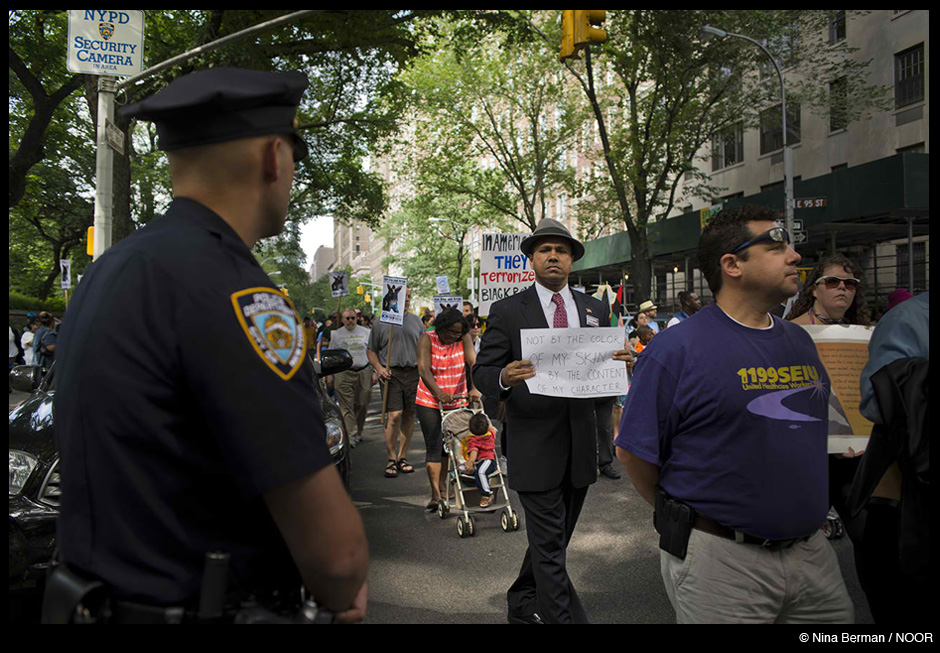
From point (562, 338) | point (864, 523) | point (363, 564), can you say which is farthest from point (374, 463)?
point (363, 564)

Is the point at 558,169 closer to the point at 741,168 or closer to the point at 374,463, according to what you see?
the point at 741,168

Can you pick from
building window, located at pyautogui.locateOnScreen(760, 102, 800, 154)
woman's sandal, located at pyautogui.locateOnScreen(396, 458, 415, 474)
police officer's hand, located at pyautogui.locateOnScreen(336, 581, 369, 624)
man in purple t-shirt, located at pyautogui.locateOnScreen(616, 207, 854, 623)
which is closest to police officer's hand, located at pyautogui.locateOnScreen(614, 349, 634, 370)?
man in purple t-shirt, located at pyautogui.locateOnScreen(616, 207, 854, 623)

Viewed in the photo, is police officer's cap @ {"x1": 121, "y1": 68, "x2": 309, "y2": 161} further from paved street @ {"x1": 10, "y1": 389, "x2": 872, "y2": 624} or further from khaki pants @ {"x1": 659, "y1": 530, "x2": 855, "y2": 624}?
paved street @ {"x1": 10, "y1": 389, "x2": 872, "y2": 624}

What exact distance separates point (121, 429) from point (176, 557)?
0.88 feet

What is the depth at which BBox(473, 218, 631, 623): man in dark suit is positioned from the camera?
3.80m

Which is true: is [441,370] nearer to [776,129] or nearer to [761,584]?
[761,584]

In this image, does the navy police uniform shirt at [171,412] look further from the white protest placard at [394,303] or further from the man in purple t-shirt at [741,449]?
the white protest placard at [394,303]

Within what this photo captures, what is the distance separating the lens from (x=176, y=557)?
137 centimetres

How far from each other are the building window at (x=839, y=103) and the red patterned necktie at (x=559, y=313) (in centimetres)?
2577

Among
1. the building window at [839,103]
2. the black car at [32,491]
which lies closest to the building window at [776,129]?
the building window at [839,103]

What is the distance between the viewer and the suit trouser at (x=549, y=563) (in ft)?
12.2

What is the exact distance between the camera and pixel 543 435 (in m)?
3.90

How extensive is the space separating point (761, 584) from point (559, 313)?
Answer: 211 cm

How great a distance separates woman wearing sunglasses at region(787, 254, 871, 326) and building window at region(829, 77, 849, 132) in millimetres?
24328
